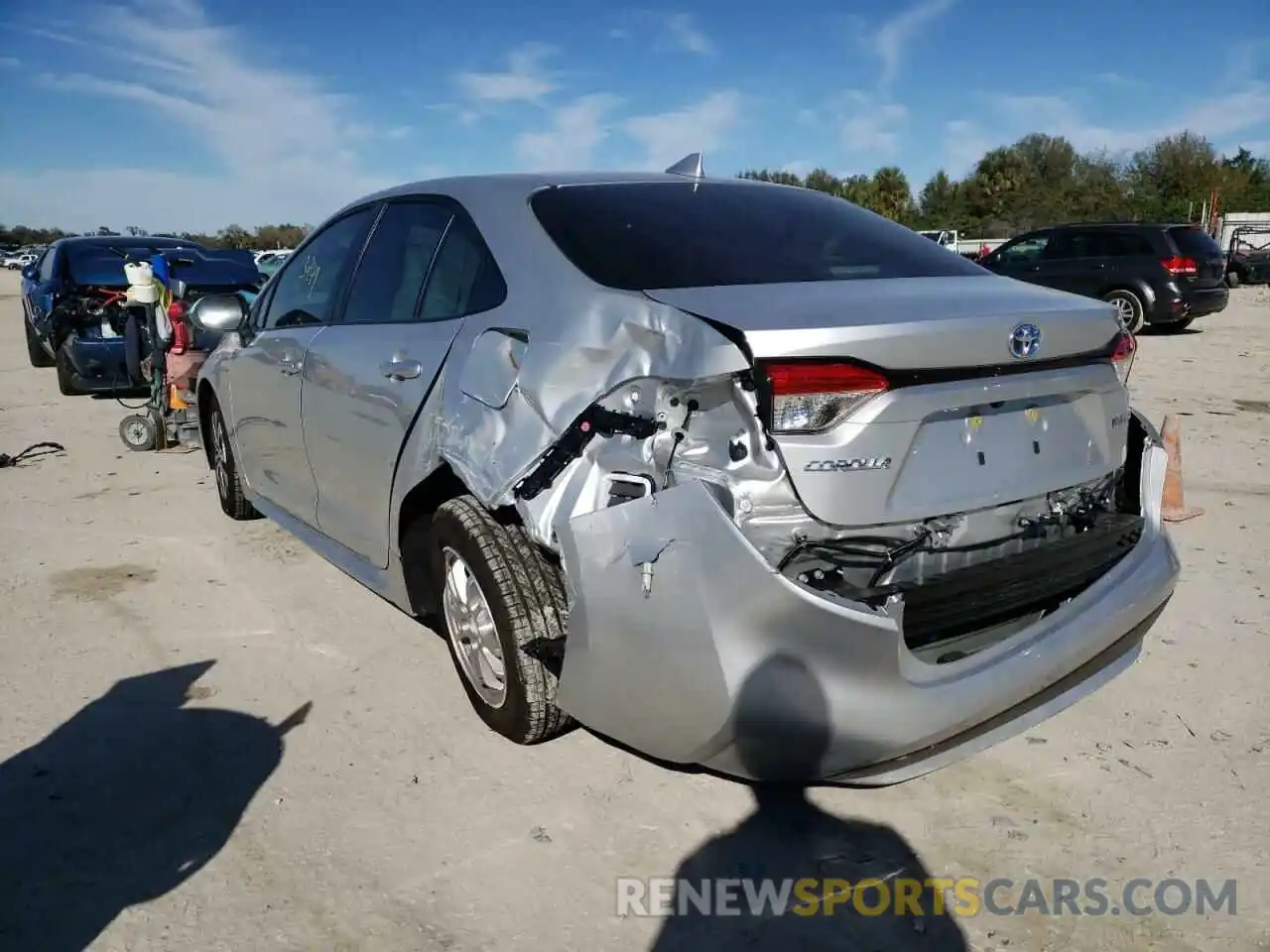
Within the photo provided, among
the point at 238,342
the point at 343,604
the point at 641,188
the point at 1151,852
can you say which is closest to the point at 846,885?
the point at 1151,852

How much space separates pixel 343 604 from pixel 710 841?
7.11 ft

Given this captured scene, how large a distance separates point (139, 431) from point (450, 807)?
17.8ft

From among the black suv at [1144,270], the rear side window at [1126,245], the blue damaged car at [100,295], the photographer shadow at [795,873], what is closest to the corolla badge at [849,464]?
the photographer shadow at [795,873]

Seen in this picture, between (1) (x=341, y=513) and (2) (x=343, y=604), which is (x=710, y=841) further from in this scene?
(2) (x=343, y=604)

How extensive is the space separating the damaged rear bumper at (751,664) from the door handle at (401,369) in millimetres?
974

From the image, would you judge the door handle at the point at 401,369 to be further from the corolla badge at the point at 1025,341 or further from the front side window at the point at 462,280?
the corolla badge at the point at 1025,341

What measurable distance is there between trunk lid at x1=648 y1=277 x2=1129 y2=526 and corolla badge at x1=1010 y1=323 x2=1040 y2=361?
0.02 metres

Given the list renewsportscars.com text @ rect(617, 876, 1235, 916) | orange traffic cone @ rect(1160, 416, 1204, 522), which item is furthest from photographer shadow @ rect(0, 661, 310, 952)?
orange traffic cone @ rect(1160, 416, 1204, 522)

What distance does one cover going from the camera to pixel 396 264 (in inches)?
136

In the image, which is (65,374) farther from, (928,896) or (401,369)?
(928,896)

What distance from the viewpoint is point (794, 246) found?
292 centimetres

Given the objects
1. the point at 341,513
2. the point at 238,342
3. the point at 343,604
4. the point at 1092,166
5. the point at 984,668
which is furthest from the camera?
the point at 1092,166

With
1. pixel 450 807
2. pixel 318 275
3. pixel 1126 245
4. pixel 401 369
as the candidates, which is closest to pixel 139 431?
pixel 318 275

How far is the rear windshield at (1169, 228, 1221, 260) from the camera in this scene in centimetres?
1385
